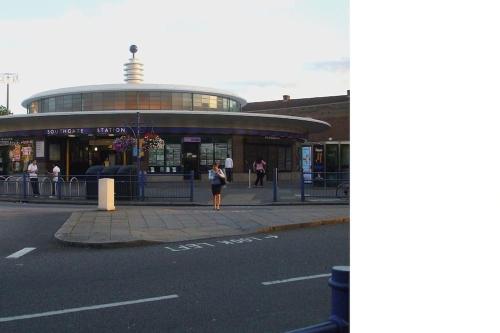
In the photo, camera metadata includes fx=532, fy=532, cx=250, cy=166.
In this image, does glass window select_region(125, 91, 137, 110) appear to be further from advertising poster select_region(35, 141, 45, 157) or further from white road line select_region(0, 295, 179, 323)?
white road line select_region(0, 295, 179, 323)

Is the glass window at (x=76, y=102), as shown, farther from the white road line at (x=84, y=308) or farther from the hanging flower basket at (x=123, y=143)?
the white road line at (x=84, y=308)

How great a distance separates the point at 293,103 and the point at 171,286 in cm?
5681

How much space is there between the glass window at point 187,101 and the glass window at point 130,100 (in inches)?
134

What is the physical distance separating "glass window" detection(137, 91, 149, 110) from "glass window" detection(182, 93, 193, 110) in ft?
8.46

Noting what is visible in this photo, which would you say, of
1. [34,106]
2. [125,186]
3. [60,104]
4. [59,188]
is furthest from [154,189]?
[34,106]

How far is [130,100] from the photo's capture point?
122ft

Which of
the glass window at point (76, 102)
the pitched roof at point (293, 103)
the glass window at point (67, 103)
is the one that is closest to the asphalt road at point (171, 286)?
the glass window at point (76, 102)

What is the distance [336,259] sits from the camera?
8.56 metres

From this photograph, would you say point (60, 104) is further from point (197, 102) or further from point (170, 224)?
point (170, 224)

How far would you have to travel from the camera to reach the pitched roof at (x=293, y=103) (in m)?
60.2

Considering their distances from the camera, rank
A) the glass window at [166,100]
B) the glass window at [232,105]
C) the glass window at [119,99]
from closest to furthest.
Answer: the glass window at [119,99]
the glass window at [166,100]
the glass window at [232,105]
